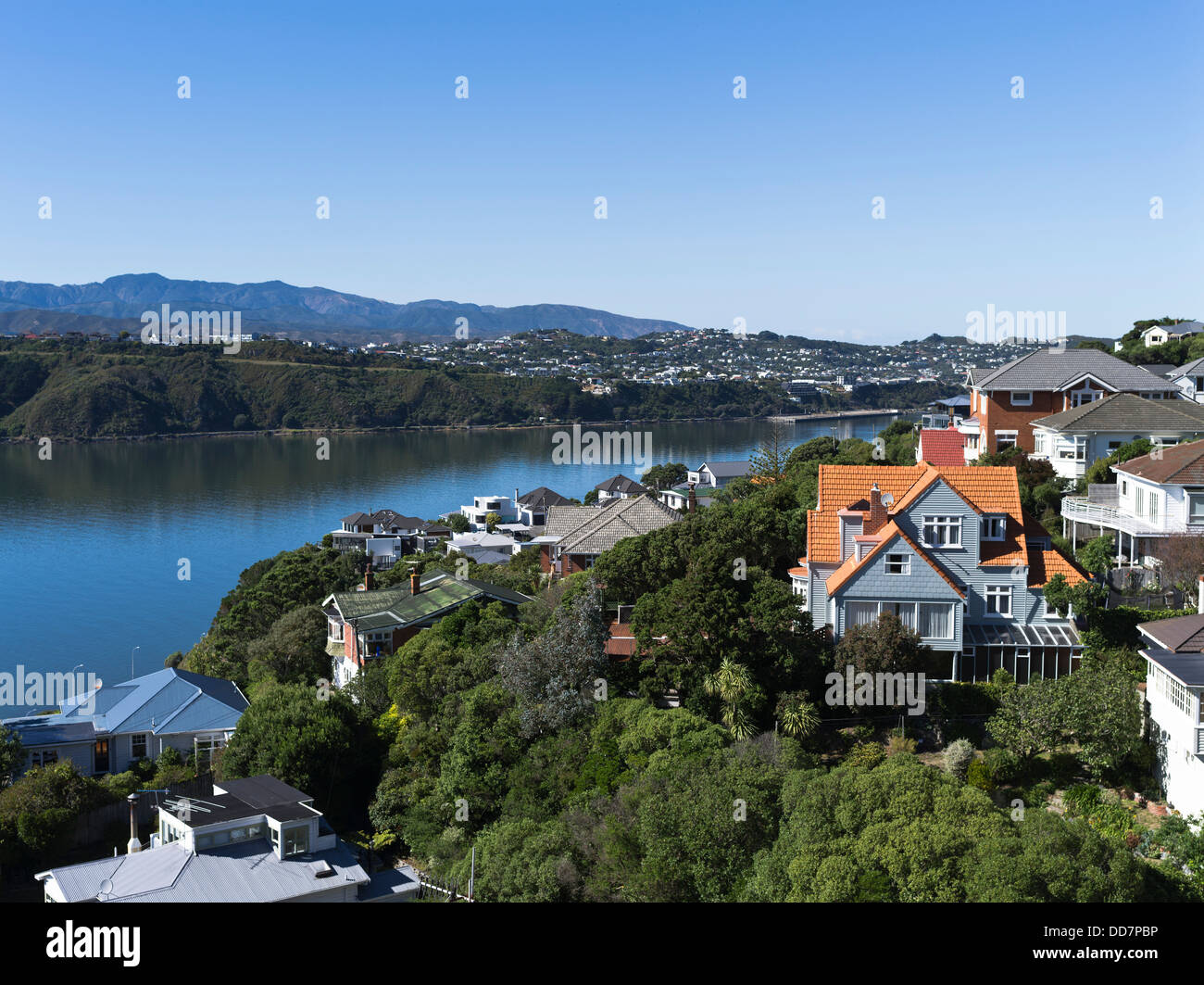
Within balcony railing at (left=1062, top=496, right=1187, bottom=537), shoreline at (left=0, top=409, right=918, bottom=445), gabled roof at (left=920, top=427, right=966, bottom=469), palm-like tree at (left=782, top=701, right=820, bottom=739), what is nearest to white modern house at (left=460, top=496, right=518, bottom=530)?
gabled roof at (left=920, top=427, right=966, bottom=469)

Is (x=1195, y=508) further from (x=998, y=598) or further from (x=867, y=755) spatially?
(x=867, y=755)

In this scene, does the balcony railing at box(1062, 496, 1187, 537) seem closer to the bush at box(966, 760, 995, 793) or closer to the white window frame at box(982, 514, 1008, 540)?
the white window frame at box(982, 514, 1008, 540)

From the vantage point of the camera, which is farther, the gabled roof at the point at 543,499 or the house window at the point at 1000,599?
the gabled roof at the point at 543,499

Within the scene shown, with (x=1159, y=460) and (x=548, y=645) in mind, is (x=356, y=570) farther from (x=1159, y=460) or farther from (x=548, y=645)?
(x=1159, y=460)

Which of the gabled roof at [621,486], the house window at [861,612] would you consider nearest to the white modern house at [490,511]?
the gabled roof at [621,486]

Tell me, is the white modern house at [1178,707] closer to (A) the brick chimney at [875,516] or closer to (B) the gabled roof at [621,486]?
(A) the brick chimney at [875,516]

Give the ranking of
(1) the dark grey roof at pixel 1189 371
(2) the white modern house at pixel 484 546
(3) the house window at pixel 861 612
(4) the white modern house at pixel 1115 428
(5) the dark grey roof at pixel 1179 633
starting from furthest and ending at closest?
(2) the white modern house at pixel 484 546 → (1) the dark grey roof at pixel 1189 371 → (4) the white modern house at pixel 1115 428 → (3) the house window at pixel 861 612 → (5) the dark grey roof at pixel 1179 633

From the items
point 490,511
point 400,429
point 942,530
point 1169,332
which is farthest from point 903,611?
point 400,429

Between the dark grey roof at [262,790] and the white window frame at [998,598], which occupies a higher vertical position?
the white window frame at [998,598]
